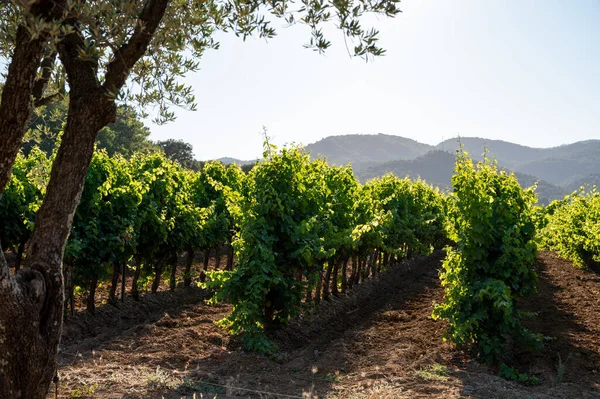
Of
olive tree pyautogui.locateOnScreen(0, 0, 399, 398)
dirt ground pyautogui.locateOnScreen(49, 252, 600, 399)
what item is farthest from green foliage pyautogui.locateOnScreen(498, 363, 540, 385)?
olive tree pyautogui.locateOnScreen(0, 0, 399, 398)

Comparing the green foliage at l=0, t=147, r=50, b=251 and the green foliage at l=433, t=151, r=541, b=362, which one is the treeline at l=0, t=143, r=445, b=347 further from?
the green foliage at l=433, t=151, r=541, b=362

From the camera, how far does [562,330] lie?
13664 mm

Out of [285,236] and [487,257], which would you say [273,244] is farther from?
[487,257]

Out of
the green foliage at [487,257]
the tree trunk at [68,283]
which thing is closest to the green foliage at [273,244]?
the green foliage at [487,257]

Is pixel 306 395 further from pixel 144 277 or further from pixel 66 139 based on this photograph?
pixel 144 277

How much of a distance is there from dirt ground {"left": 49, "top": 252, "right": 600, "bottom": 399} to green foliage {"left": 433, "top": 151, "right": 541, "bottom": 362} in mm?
676

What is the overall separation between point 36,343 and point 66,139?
2.04 m

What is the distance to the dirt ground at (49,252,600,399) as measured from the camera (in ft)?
27.2

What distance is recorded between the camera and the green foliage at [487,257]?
10.8 m

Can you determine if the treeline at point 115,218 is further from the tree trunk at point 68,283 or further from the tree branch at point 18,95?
the tree branch at point 18,95

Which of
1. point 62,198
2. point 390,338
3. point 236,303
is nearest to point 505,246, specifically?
point 390,338

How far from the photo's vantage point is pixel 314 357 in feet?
36.3

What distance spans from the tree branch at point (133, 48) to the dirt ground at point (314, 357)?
4346mm

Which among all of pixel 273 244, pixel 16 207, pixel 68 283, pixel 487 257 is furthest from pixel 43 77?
pixel 487 257
